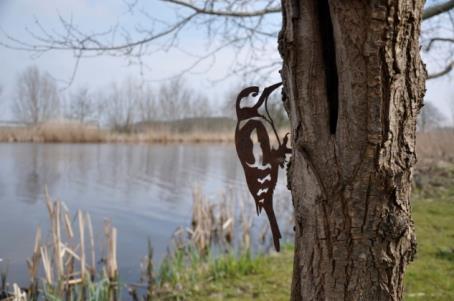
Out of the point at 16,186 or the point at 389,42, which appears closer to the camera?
the point at 389,42

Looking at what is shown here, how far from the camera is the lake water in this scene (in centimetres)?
632

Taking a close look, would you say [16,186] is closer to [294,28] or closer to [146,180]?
[146,180]

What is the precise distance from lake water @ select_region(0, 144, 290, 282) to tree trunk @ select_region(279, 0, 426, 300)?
435 cm

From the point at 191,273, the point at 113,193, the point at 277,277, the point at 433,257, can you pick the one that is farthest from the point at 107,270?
the point at 113,193

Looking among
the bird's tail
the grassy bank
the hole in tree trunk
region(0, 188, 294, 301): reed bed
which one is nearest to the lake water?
region(0, 188, 294, 301): reed bed

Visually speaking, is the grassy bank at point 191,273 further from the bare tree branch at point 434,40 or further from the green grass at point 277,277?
the bare tree branch at point 434,40

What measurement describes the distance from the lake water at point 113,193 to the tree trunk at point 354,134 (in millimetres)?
4351

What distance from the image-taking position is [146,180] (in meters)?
12.3

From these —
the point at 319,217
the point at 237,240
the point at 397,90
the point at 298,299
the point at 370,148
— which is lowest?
the point at 237,240

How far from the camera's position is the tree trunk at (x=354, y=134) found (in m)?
1.20

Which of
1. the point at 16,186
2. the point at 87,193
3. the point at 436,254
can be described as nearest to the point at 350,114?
the point at 436,254

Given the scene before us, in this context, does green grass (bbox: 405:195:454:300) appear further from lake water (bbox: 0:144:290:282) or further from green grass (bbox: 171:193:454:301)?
lake water (bbox: 0:144:290:282)

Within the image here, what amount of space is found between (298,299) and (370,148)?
60 cm

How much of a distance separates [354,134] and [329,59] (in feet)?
0.85
